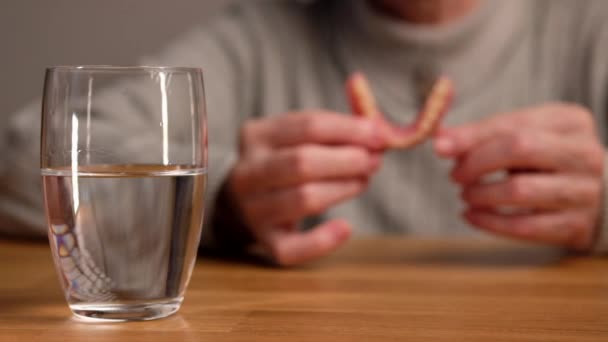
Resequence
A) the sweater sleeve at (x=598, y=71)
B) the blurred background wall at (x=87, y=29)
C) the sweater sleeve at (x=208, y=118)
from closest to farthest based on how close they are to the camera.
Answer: the sweater sleeve at (x=208, y=118)
the sweater sleeve at (x=598, y=71)
the blurred background wall at (x=87, y=29)

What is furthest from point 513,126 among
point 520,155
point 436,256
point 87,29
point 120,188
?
point 87,29

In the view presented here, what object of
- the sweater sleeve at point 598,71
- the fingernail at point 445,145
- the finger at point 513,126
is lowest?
the fingernail at point 445,145

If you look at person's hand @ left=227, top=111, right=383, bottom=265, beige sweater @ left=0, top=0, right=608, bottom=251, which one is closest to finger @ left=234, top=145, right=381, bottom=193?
person's hand @ left=227, top=111, right=383, bottom=265

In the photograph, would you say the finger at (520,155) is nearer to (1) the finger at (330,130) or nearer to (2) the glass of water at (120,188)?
(1) the finger at (330,130)

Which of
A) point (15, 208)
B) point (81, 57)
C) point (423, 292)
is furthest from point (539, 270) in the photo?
point (81, 57)

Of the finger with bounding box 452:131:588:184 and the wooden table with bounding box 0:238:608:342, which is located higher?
the finger with bounding box 452:131:588:184

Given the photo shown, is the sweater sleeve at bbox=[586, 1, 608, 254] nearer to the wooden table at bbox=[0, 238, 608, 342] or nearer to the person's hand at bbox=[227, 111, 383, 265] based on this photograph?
the wooden table at bbox=[0, 238, 608, 342]

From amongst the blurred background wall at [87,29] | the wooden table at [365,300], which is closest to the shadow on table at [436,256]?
the wooden table at [365,300]

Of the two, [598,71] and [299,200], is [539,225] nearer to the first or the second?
[299,200]
